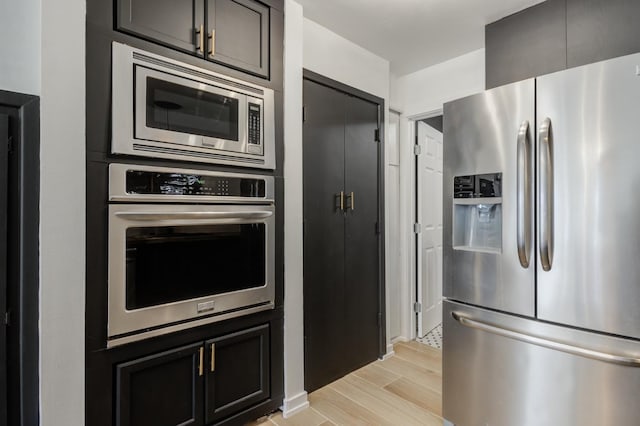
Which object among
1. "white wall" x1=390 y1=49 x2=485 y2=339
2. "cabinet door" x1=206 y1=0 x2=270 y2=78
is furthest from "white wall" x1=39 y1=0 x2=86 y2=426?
"white wall" x1=390 y1=49 x2=485 y2=339

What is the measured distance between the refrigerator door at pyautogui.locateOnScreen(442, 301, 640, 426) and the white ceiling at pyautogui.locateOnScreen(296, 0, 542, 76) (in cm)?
192

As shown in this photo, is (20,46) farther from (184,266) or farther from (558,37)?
(558,37)

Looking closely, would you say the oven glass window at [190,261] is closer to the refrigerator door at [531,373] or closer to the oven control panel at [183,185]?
the oven control panel at [183,185]

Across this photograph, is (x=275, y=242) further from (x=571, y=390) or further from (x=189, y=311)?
(x=571, y=390)

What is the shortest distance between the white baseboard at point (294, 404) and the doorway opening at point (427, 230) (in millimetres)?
1604

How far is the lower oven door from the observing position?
1.54m

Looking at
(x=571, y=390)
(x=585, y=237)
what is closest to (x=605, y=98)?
(x=585, y=237)

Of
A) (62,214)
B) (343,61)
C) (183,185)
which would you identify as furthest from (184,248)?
(343,61)

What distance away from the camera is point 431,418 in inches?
85.6

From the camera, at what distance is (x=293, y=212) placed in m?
2.24

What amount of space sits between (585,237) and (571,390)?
0.69 meters

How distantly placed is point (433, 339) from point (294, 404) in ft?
6.01

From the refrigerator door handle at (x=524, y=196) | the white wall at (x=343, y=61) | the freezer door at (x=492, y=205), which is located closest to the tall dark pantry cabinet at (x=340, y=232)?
the white wall at (x=343, y=61)

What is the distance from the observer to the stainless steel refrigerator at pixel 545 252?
1430mm
